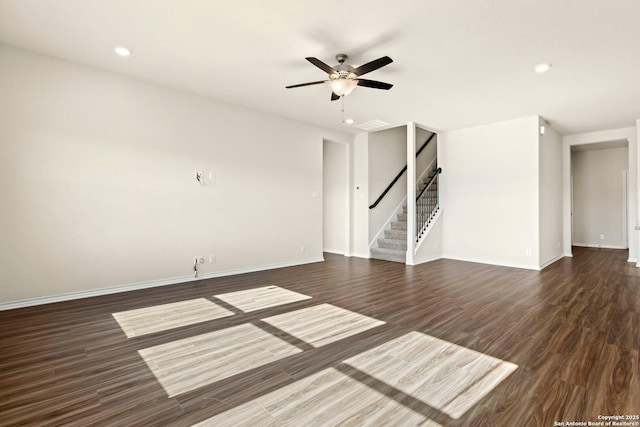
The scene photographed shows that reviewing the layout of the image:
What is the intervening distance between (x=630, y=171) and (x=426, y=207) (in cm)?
405

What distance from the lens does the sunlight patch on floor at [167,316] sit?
2.89m

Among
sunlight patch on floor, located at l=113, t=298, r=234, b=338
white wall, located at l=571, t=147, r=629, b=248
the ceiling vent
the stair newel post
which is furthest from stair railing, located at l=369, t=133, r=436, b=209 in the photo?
sunlight patch on floor, located at l=113, t=298, r=234, b=338

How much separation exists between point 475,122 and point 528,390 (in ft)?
17.6

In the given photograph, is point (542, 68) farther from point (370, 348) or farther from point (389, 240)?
point (389, 240)

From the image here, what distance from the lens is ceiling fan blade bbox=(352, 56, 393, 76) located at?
2957 mm

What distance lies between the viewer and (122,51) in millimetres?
3430

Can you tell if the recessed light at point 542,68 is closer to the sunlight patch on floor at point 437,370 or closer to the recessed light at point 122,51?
the sunlight patch on floor at point 437,370

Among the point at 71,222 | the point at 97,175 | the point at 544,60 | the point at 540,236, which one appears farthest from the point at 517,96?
the point at 71,222

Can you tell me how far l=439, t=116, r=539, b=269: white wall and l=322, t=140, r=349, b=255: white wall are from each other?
2.18 m

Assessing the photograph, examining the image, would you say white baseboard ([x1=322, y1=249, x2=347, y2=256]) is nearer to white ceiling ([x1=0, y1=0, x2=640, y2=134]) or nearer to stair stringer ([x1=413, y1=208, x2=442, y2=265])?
stair stringer ([x1=413, y1=208, x2=442, y2=265])

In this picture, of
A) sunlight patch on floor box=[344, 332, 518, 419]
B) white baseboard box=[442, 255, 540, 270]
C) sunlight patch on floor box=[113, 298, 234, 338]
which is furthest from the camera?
white baseboard box=[442, 255, 540, 270]

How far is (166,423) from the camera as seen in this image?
1.60 m

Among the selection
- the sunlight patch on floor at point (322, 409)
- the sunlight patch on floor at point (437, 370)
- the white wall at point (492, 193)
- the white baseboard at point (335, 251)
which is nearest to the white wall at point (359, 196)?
the white baseboard at point (335, 251)

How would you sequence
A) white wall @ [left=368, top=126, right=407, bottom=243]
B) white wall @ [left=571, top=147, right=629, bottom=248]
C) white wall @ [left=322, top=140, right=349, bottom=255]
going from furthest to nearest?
white wall @ [left=571, top=147, right=629, bottom=248], white wall @ [left=322, top=140, right=349, bottom=255], white wall @ [left=368, top=126, right=407, bottom=243]
